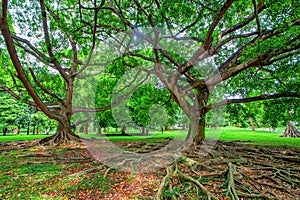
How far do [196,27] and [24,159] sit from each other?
8383 millimetres

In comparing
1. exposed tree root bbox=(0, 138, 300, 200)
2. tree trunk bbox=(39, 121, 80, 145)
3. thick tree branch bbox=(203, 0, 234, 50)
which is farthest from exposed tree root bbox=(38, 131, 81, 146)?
thick tree branch bbox=(203, 0, 234, 50)

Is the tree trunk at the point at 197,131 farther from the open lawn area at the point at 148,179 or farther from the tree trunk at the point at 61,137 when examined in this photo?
the tree trunk at the point at 61,137

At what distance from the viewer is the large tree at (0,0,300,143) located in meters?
5.53

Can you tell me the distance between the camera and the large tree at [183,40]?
5530 mm

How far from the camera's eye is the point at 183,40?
28.0ft

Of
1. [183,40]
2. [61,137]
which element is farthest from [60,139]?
[183,40]

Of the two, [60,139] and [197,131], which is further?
[60,139]

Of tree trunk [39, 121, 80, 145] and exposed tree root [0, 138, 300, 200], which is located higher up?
tree trunk [39, 121, 80, 145]

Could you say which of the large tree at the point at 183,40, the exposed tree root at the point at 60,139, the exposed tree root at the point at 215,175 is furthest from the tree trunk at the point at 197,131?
the exposed tree root at the point at 60,139

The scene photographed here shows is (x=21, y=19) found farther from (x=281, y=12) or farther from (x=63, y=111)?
(x=281, y=12)

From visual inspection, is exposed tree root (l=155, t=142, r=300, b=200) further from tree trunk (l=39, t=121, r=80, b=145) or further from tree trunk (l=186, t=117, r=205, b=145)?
tree trunk (l=39, t=121, r=80, b=145)

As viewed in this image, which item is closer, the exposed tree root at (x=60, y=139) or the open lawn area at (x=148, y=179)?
the open lawn area at (x=148, y=179)

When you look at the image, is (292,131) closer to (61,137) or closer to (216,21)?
(216,21)

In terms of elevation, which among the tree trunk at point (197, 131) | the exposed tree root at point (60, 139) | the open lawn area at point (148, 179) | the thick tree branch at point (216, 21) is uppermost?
the thick tree branch at point (216, 21)
